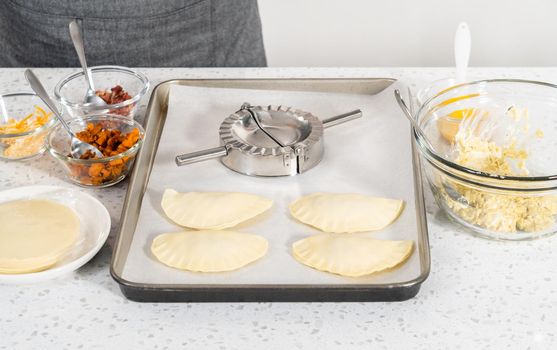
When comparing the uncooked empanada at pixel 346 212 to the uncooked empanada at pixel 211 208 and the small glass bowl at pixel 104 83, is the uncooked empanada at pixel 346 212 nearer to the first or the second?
the uncooked empanada at pixel 211 208

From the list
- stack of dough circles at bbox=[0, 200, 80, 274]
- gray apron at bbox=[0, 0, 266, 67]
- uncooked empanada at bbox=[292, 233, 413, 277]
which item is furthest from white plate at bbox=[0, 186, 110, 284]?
gray apron at bbox=[0, 0, 266, 67]

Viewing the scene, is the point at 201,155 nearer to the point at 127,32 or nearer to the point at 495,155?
the point at 495,155

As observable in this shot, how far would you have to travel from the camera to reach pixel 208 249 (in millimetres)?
895

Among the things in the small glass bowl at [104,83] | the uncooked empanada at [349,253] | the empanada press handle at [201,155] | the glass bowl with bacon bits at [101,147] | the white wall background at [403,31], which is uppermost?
Result: the small glass bowl at [104,83]

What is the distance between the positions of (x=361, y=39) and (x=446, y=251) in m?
1.72

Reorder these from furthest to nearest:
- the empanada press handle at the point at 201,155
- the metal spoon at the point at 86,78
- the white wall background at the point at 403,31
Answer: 1. the white wall background at the point at 403,31
2. the metal spoon at the point at 86,78
3. the empanada press handle at the point at 201,155

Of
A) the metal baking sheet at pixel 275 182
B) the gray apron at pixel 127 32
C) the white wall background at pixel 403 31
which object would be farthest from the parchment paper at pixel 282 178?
the white wall background at pixel 403 31

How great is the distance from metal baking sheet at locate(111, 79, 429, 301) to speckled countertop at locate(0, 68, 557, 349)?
0.07 ft

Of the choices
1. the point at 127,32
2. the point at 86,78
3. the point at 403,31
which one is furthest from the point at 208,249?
the point at 403,31

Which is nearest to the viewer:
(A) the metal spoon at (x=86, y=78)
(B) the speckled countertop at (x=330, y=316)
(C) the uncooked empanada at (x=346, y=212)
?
(B) the speckled countertop at (x=330, y=316)

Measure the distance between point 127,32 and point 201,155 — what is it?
1.96ft

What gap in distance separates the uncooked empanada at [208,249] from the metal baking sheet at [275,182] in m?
0.01

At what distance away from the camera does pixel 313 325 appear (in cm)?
83

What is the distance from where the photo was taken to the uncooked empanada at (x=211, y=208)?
0.96 meters
